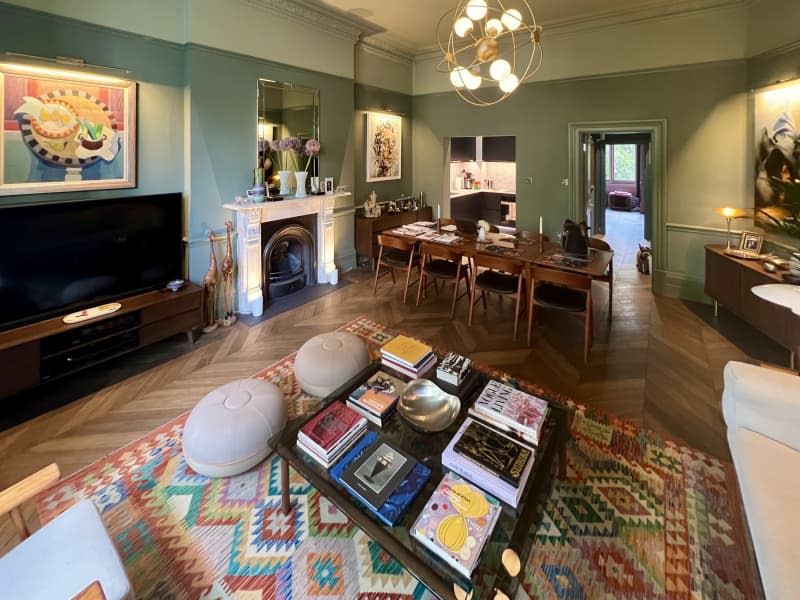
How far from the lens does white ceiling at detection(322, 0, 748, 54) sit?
437 cm

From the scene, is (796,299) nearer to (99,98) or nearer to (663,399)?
(663,399)

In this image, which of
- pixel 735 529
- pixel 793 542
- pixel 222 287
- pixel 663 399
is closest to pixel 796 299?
pixel 793 542

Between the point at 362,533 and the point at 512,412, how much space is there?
859 mm

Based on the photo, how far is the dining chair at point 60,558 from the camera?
1.14m

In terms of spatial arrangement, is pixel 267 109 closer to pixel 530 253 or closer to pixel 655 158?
pixel 530 253

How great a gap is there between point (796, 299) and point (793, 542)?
91 cm

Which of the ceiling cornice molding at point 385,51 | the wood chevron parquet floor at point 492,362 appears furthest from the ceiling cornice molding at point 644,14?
the wood chevron parquet floor at point 492,362

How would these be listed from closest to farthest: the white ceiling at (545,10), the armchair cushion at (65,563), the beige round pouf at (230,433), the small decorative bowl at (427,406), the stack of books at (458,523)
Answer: the armchair cushion at (65,563), the stack of books at (458,523), the small decorative bowl at (427,406), the beige round pouf at (230,433), the white ceiling at (545,10)

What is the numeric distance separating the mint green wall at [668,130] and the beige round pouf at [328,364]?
13.5 ft

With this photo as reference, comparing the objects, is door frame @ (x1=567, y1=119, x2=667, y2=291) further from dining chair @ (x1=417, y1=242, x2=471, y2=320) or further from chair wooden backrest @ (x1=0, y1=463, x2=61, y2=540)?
chair wooden backrest @ (x1=0, y1=463, x2=61, y2=540)

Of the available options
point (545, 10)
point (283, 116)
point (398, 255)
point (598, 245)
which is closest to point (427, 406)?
point (598, 245)

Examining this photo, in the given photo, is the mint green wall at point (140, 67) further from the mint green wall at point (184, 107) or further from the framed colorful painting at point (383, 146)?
the framed colorful painting at point (383, 146)

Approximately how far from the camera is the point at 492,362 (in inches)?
130

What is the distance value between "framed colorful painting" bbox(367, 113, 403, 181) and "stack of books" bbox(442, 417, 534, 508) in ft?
16.9
